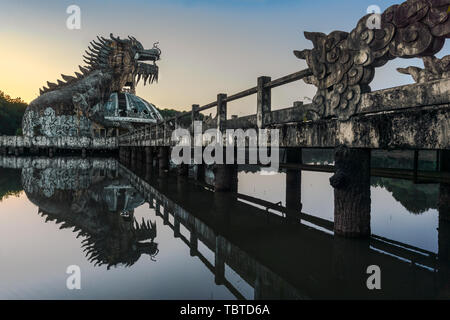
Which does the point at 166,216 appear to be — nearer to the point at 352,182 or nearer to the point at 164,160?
the point at 352,182

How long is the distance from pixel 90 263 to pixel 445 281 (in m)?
4.75

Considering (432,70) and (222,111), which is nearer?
(432,70)

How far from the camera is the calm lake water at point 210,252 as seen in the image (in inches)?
153

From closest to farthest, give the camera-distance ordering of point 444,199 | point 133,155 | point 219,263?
point 219,263
point 444,199
point 133,155

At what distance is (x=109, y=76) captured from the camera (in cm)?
5534

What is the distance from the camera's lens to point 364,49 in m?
4.66

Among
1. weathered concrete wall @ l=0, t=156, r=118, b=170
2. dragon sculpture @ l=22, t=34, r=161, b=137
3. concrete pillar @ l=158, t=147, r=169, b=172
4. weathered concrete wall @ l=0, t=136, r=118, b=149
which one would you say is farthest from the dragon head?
concrete pillar @ l=158, t=147, r=169, b=172

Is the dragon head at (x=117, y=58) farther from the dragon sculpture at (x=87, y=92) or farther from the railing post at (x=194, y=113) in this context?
the railing post at (x=194, y=113)

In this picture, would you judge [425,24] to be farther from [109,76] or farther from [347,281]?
[109,76]

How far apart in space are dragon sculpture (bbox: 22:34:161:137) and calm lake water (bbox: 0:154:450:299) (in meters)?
47.1

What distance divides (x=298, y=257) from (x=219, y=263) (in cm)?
114

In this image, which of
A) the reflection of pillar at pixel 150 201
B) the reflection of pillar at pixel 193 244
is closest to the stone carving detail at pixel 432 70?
the reflection of pillar at pixel 193 244

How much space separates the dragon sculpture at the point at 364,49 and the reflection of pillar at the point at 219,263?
271 cm

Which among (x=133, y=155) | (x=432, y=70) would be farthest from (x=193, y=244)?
(x=133, y=155)
